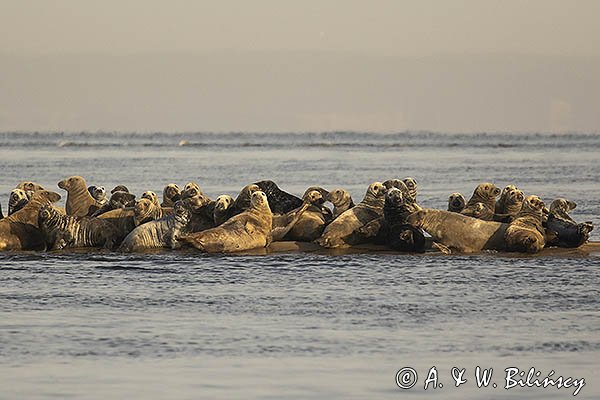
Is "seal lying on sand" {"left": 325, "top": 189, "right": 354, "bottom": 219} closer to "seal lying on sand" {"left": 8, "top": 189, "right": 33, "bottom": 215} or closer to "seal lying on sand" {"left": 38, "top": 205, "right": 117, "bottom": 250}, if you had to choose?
"seal lying on sand" {"left": 38, "top": 205, "right": 117, "bottom": 250}

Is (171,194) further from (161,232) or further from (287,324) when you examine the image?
(287,324)

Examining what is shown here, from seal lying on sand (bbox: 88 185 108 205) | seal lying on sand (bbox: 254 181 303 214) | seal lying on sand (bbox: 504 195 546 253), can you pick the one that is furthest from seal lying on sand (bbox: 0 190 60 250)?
seal lying on sand (bbox: 504 195 546 253)

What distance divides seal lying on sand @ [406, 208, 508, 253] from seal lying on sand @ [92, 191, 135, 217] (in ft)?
14.1

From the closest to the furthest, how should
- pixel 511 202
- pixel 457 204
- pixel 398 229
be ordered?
pixel 398 229
pixel 511 202
pixel 457 204

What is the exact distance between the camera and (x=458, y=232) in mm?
16078

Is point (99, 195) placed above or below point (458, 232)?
above

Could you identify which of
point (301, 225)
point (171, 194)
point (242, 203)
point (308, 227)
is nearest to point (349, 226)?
point (308, 227)

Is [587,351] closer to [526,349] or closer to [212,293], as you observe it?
[526,349]

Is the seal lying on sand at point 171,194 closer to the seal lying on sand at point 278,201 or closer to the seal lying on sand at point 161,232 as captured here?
the seal lying on sand at point 278,201

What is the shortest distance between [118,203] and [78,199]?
3.37 feet

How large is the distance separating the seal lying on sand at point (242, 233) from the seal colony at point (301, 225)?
0.04 ft

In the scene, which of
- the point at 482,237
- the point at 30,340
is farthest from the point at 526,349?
the point at 482,237

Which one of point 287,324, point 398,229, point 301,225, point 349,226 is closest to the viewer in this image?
point 287,324

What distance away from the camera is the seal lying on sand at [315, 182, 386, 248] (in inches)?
638
